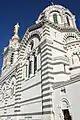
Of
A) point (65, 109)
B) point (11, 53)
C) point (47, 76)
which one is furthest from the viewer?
point (11, 53)

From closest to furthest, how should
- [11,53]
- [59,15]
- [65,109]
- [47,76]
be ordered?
[65,109] < [47,76] < [59,15] < [11,53]

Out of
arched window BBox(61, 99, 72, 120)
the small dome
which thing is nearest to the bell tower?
the small dome

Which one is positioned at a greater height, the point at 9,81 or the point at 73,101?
the point at 9,81

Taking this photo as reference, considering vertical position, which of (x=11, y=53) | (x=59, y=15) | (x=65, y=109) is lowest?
(x=65, y=109)

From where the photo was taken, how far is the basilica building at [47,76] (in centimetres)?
974

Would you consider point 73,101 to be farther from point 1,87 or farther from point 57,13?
point 1,87

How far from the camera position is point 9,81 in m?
21.6

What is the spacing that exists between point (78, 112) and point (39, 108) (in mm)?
4472

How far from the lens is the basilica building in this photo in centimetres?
974

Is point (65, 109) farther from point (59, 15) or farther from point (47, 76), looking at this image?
point (59, 15)

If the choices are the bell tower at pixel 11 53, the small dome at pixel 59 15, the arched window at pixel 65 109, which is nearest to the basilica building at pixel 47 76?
the arched window at pixel 65 109

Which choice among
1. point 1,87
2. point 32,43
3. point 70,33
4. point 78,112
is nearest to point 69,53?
point 70,33

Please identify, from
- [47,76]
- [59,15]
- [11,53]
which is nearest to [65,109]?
[47,76]

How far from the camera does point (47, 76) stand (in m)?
11.7
